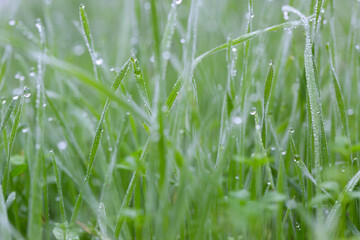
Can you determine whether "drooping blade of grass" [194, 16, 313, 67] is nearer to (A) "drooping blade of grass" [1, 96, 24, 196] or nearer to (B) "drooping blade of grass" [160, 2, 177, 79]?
(B) "drooping blade of grass" [160, 2, 177, 79]

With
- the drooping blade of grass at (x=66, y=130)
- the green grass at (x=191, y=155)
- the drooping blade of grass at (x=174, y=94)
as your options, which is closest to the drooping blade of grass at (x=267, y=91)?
the green grass at (x=191, y=155)

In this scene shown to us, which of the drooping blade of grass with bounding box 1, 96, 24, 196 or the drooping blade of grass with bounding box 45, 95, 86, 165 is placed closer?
the drooping blade of grass with bounding box 1, 96, 24, 196

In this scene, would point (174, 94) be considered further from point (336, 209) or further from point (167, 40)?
point (336, 209)

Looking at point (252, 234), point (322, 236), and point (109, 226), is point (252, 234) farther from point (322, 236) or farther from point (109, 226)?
point (109, 226)

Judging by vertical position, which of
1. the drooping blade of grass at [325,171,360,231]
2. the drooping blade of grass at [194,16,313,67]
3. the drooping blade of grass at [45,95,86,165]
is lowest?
the drooping blade of grass at [325,171,360,231]

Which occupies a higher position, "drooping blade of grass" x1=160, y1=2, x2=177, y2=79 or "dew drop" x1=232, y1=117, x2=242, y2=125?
"drooping blade of grass" x1=160, y1=2, x2=177, y2=79

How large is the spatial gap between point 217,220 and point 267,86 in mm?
314

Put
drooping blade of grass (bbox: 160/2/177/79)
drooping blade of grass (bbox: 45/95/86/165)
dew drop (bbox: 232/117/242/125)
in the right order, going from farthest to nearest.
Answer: drooping blade of grass (bbox: 45/95/86/165) < dew drop (bbox: 232/117/242/125) < drooping blade of grass (bbox: 160/2/177/79)

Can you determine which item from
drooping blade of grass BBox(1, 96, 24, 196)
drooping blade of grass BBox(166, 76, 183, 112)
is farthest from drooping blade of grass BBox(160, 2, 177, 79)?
drooping blade of grass BBox(1, 96, 24, 196)

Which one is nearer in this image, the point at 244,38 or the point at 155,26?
the point at 155,26

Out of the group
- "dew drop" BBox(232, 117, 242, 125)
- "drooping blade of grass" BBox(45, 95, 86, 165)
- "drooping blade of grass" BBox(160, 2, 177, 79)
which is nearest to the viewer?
"drooping blade of grass" BBox(160, 2, 177, 79)

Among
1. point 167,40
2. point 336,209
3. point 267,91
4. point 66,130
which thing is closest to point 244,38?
point 267,91

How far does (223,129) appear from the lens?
41.3 inches

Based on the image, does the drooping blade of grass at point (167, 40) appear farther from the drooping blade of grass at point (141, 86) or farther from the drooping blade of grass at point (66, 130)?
the drooping blade of grass at point (66, 130)
